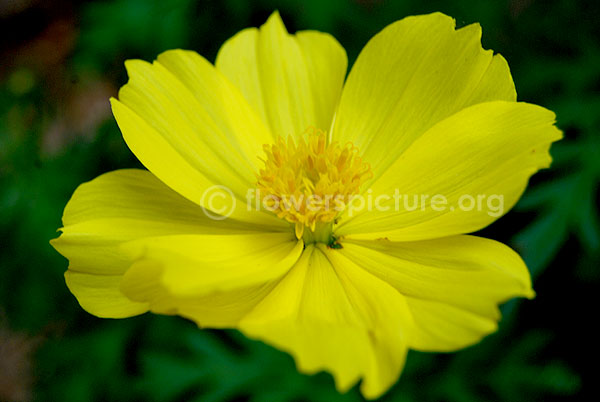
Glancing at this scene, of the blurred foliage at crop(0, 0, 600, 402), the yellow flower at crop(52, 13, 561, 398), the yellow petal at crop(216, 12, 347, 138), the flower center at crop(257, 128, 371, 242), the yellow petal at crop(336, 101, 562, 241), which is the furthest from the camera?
the blurred foliage at crop(0, 0, 600, 402)

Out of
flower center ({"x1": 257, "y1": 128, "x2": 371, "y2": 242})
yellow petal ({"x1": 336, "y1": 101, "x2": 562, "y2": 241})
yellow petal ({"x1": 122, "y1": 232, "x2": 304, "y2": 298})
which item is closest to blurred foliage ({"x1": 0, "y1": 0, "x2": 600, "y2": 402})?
yellow petal ({"x1": 336, "y1": 101, "x2": 562, "y2": 241})

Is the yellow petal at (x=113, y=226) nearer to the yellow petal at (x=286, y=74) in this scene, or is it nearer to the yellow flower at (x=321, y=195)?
the yellow flower at (x=321, y=195)

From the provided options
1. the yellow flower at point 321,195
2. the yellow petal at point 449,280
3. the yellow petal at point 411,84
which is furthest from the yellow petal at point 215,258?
the yellow petal at point 411,84

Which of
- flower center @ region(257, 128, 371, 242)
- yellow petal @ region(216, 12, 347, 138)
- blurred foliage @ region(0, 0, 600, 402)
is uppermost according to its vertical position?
yellow petal @ region(216, 12, 347, 138)

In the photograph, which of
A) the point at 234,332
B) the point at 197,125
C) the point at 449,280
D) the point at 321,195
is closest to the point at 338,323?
the point at 449,280

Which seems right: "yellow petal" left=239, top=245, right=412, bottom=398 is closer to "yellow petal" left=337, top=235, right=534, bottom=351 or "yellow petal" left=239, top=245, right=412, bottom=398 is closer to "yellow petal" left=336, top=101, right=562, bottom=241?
"yellow petal" left=337, top=235, right=534, bottom=351

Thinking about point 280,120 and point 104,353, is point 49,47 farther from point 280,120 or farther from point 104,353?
point 280,120

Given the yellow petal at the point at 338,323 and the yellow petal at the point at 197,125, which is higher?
the yellow petal at the point at 197,125
